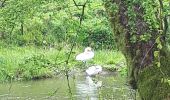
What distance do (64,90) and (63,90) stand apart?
2 cm

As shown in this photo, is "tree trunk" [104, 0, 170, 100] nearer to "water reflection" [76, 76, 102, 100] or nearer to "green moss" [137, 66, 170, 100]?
"green moss" [137, 66, 170, 100]

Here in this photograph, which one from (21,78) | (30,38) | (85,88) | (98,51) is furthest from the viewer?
(30,38)

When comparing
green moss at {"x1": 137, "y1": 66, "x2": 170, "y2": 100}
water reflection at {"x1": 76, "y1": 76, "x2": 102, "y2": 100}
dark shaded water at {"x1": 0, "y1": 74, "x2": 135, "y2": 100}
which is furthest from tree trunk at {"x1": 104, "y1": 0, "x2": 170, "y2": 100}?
water reflection at {"x1": 76, "y1": 76, "x2": 102, "y2": 100}

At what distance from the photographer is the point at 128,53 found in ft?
9.86

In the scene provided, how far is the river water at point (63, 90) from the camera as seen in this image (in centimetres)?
809

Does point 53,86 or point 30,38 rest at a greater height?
point 30,38

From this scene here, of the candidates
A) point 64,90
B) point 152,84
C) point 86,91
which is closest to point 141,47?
point 152,84

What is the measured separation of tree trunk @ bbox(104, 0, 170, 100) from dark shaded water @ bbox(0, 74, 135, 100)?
13.2 feet

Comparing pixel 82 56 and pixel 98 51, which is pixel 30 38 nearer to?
pixel 98 51

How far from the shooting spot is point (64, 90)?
30.4 feet

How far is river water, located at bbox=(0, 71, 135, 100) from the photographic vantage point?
26.6ft

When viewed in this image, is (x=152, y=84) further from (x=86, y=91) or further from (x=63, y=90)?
(x=63, y=90)

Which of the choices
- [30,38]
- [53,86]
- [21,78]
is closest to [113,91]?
[53,86]

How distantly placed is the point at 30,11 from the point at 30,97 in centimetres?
570
